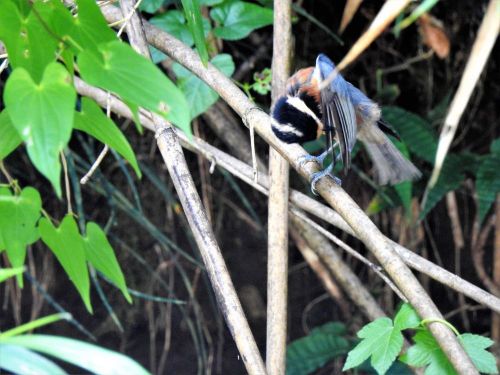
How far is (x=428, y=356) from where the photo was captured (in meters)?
1.33

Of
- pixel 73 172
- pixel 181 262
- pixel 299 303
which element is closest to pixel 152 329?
pixel 181 262

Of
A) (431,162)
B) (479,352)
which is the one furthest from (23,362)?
(431,162)

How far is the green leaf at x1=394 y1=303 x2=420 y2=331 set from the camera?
52.7 inches

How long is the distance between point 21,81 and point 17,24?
148mm

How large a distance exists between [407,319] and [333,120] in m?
0.63

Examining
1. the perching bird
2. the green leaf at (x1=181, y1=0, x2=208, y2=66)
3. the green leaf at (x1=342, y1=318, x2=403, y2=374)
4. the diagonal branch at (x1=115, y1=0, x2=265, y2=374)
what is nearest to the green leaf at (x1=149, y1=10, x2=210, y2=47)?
the perching bird

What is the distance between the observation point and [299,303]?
3512 mm

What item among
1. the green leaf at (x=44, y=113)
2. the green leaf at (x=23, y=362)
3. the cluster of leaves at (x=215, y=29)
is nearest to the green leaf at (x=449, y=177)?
the cluster of leaves at (x=215, y=29)

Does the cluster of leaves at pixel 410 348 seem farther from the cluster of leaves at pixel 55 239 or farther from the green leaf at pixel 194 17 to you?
the green leaf at pixel 194 17

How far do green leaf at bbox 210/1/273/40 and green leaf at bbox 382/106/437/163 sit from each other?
2.80 feet

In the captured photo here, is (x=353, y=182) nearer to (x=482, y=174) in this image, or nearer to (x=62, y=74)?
(x=482, y=174)

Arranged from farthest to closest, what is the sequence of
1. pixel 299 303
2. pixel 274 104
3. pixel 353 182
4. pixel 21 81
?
pixel 299 303
pixel 353 182
pixel 274 104
pixel 21 81

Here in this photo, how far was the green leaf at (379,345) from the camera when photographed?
1.31 m

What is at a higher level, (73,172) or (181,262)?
(73,172)
